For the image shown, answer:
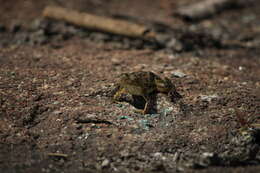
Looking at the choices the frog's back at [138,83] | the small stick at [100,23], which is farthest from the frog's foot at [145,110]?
the small stick at [100,23]

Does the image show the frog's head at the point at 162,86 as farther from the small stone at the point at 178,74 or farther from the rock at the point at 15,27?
the rock at the point at 15,27

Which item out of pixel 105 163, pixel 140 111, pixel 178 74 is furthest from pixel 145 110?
pixel 178 74

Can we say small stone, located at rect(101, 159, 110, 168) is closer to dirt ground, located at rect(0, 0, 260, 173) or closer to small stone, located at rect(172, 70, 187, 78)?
dirt ground, located at rect(0, 0, 260, 173)

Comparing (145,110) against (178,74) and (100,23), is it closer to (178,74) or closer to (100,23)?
(178,74)

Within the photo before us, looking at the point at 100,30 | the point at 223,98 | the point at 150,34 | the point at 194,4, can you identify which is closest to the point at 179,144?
the point at 223,98

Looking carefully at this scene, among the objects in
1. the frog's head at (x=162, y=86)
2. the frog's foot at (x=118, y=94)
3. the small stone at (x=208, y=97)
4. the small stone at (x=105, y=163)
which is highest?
the frog's head at (x=162, y=86)

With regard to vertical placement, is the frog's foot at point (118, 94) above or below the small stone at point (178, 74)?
below

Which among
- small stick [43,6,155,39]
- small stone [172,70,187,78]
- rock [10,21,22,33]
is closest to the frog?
small stone [172,70,187,78]

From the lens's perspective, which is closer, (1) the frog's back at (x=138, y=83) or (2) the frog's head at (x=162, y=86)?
(1) the frog's back at (x=138, y=83)
